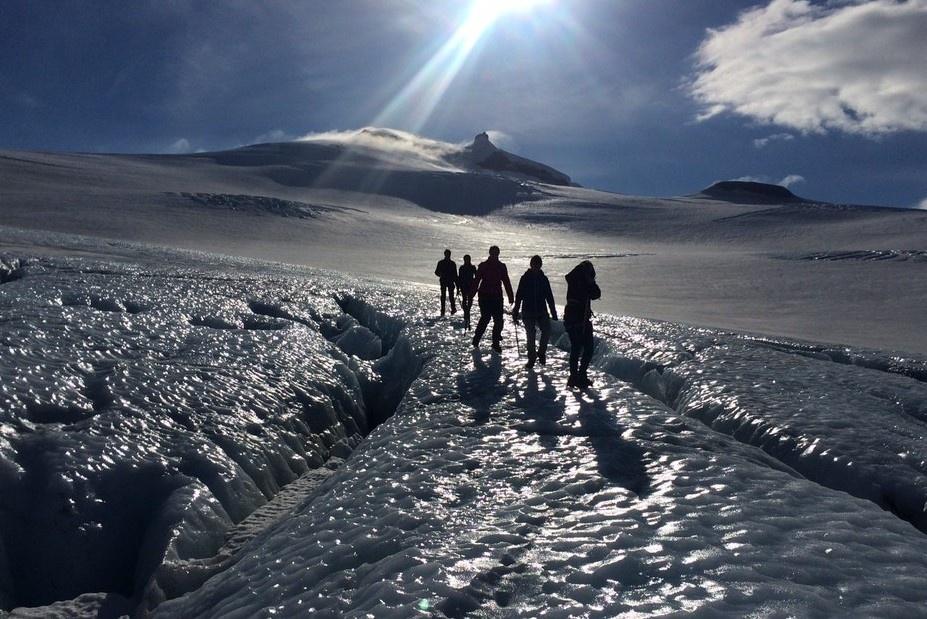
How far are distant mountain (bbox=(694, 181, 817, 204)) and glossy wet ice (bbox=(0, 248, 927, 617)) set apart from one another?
514 feet

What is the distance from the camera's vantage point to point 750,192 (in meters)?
163

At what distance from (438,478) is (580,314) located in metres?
4.72

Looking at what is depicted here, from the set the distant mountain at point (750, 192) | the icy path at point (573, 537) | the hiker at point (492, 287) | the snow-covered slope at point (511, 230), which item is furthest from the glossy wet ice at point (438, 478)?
the distant mountain at point (750, 192)

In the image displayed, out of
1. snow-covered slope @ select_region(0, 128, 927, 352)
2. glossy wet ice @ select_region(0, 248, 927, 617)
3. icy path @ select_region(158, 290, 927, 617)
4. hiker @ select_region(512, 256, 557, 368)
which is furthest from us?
snow-covered slope @ select_region(0, 128, 927, 352)

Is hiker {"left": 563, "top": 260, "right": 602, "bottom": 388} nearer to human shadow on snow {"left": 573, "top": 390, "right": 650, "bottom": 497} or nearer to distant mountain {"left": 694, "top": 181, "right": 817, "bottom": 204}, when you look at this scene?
human shadow on snow {"left": 573, "top": 390, "right": 650, "bottom": 497}

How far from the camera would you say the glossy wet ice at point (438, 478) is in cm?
498

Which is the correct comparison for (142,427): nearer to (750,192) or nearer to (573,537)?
(573,537)

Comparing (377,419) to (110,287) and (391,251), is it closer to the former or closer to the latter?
(110,287)

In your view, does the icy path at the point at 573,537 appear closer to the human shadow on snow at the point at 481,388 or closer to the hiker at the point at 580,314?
the human shadow on snow at the point at 481,388

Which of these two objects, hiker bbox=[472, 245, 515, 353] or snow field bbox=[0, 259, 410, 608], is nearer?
snow field bbox=[0, 259, 410, 608]

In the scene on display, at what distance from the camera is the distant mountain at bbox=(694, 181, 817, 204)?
157 metres

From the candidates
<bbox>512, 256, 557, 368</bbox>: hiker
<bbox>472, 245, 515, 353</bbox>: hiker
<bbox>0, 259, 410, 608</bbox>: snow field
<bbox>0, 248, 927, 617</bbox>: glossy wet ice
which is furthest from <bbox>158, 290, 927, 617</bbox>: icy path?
<bbox>472, 245, 515, 353</bbox>: hiker

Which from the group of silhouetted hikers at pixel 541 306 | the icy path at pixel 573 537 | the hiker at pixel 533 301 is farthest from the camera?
the hiker at pixel 533 301

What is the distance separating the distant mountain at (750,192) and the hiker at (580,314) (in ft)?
513
